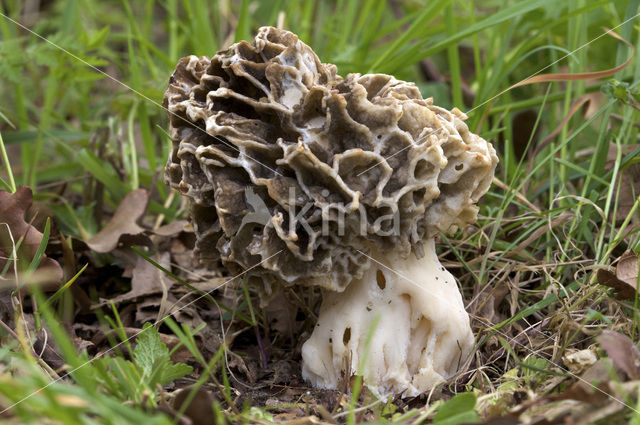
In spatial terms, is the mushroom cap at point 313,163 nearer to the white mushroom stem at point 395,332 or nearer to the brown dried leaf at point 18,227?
the white mushroom stem at point 395,332

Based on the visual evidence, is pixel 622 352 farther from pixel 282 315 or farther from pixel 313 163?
pixel 282 315

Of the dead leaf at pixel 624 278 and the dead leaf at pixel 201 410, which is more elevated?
the dead leaf at pixel 201 410

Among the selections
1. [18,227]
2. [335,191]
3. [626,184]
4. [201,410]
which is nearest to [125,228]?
[18,227]

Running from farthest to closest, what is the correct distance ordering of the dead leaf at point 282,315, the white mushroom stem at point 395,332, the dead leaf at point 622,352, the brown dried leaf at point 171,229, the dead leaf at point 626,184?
1. the brown dried leaf at point 171,229
2. the dead leaf at point 626,184
3. the dead leaf at point 282,315
4. the white mushroom stem at point 395,332
5. the dead leaf at point 622,352

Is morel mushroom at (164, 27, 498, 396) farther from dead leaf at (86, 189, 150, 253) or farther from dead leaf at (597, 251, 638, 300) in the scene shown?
dead leaf at (86, 189, 150, 253)

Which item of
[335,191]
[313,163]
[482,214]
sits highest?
[313,163]

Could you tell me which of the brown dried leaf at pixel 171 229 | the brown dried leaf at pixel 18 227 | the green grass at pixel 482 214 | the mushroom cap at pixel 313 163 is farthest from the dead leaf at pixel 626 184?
the brown dried leaf at pixel 18 227
